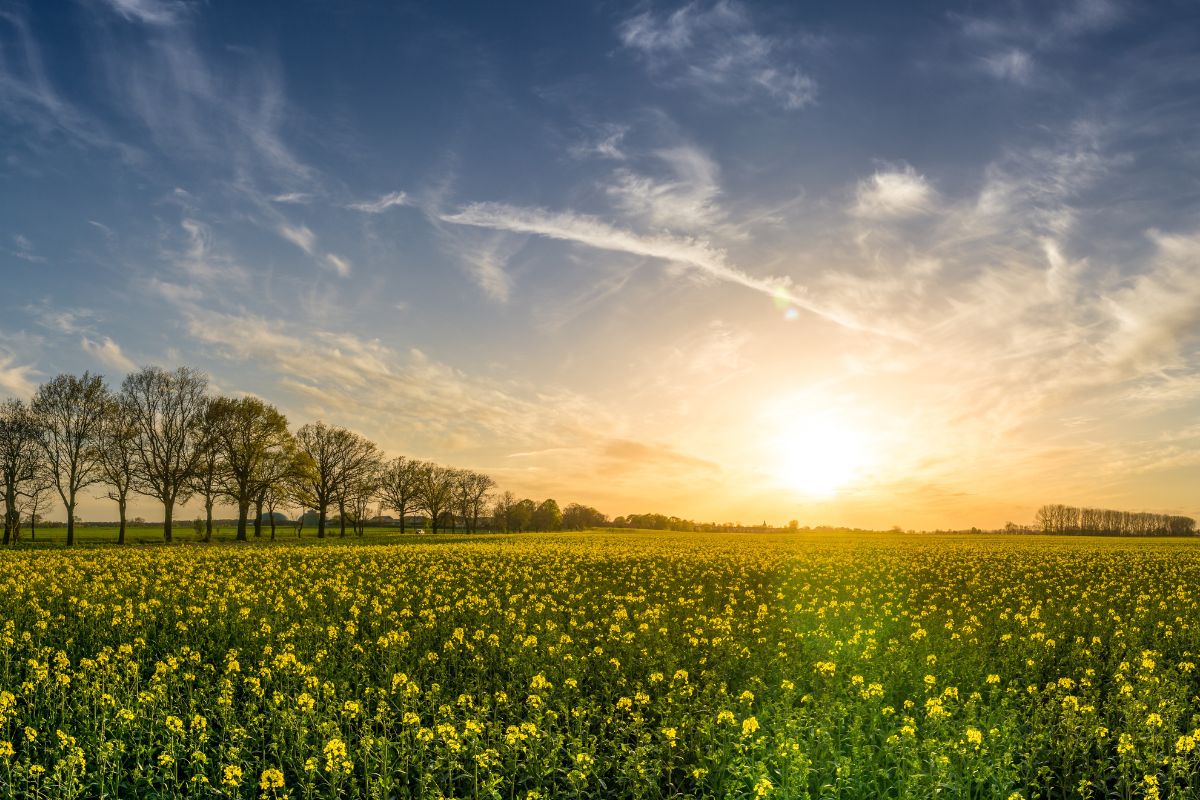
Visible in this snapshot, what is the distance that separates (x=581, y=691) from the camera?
12336 mm

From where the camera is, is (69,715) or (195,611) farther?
(195,611)

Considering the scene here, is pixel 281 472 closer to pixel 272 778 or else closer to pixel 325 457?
pixel 325 457

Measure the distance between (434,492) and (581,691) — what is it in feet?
302

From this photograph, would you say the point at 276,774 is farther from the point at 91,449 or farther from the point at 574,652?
the point at 91,449

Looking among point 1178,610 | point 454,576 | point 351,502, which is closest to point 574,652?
point 454,576

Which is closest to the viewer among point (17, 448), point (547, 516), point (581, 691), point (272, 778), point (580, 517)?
point (272, 778)

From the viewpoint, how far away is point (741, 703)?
10.1m

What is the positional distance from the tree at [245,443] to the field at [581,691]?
3987 cm

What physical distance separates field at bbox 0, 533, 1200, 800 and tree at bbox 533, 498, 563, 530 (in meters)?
116

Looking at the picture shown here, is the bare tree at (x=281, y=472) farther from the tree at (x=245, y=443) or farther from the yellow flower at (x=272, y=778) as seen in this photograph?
the yellow flower at (x=272, y=778)

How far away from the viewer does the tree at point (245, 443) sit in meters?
62.2

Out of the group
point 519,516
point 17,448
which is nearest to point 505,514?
point 519,516

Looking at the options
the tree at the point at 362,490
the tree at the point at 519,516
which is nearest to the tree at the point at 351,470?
the tree at the point at 362,490

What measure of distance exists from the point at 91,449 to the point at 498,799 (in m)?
63.7
